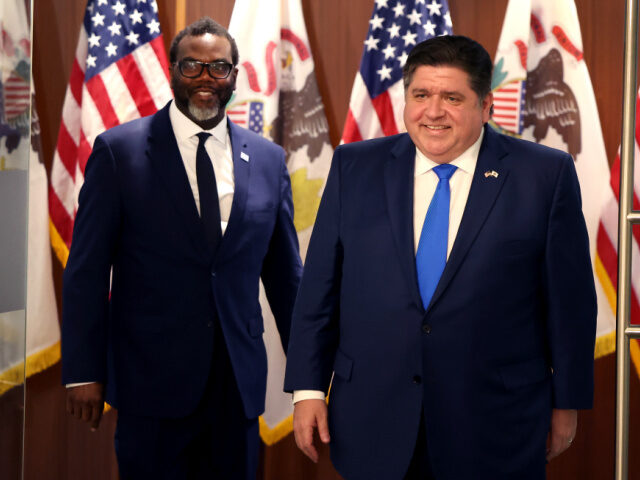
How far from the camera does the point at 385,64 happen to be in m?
3.70

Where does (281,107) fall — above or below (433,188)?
above

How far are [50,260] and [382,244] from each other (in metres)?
2.25

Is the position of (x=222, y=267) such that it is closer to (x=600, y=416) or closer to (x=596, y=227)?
(x=596, y=227)

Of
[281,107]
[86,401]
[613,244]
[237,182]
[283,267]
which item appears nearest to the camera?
[86,401]

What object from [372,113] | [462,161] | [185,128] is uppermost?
[372,113]

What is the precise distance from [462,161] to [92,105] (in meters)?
2.15

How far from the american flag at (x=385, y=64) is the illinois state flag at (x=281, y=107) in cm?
20

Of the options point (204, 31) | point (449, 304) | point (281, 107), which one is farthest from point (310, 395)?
point (281, 107)

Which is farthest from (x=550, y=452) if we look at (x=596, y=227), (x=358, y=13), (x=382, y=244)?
(x=358, y=13)

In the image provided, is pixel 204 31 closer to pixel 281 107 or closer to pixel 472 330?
pixel 281 107

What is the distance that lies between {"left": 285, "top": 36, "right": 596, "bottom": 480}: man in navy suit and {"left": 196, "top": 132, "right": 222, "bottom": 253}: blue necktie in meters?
0.53

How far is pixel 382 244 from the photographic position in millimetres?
2059

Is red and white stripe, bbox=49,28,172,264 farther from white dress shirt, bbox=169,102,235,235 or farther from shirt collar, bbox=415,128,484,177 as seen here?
shirt collar, bbox=415,128,484,177

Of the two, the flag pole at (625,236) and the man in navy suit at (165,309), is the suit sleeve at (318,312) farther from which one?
the flag pole at (625,236)
